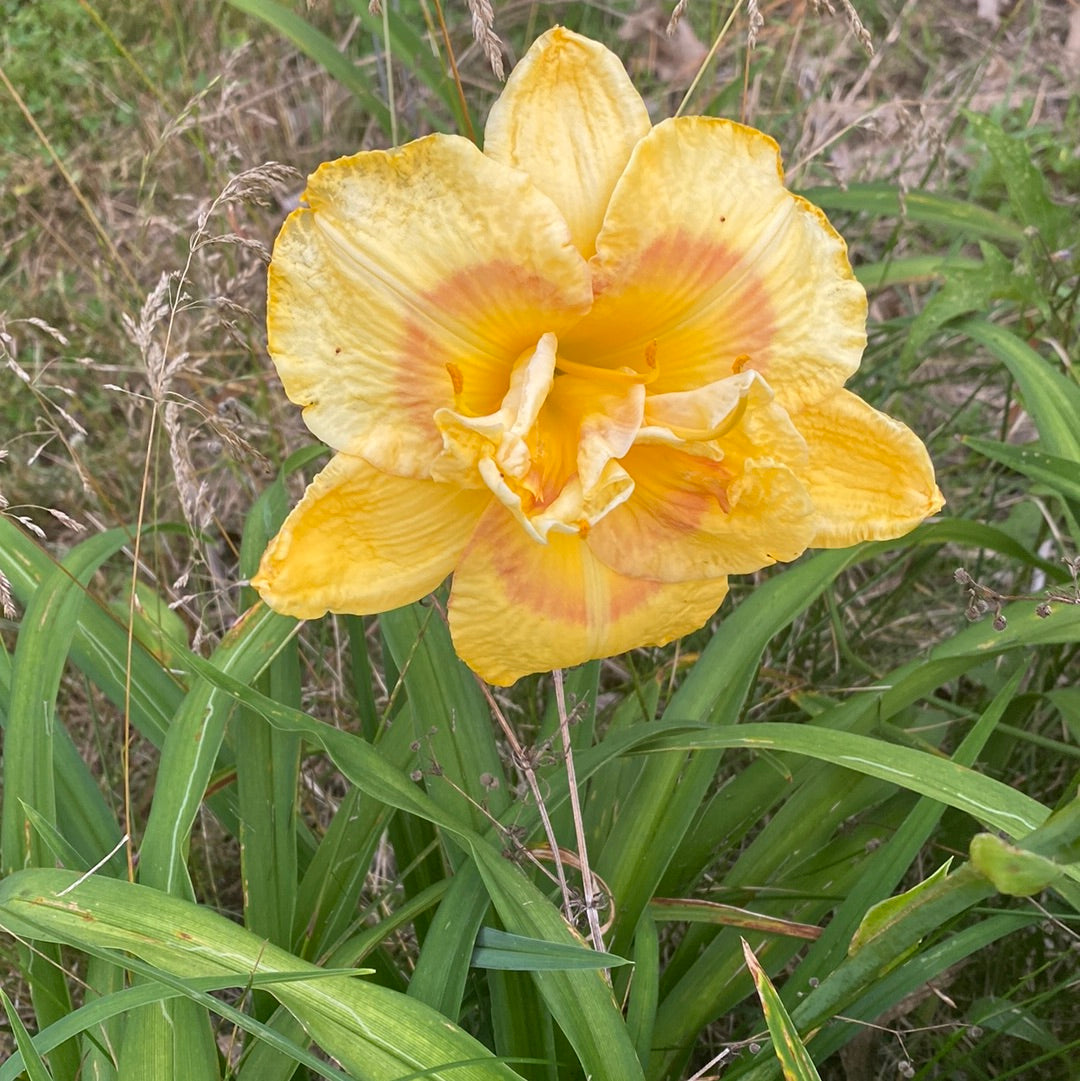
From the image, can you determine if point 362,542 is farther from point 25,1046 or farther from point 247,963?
point 25,1046

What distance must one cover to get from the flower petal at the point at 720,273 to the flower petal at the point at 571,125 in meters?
0.06

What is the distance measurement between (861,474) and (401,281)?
2.00 ft

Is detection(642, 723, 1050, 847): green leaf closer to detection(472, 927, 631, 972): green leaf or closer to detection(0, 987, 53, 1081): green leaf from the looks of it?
detection(472, 927, 631, 972): green leaf

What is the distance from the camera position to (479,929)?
1.38m

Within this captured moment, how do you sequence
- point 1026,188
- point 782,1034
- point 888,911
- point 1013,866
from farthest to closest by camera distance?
1. point 1026,188
2. point 782,1034
3. point 888,911
4. point 1013,866

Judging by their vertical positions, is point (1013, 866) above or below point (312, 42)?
below

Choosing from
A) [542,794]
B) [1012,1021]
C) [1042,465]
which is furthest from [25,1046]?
[1042,465]

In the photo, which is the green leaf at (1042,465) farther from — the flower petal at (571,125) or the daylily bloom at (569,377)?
the flower petal at (571,125)

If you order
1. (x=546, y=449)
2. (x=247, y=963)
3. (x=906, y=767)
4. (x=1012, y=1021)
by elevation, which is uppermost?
(x=546, y=449)

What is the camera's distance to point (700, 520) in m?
1.29

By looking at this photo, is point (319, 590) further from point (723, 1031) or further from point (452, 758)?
point (723, 1031)

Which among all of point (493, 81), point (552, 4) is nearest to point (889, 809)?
point (493, 81)

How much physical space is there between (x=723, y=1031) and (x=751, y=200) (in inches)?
52.5

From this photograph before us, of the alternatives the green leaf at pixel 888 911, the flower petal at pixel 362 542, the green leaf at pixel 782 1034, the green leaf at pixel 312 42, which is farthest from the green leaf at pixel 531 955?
the green leaf at pixel 312 42
